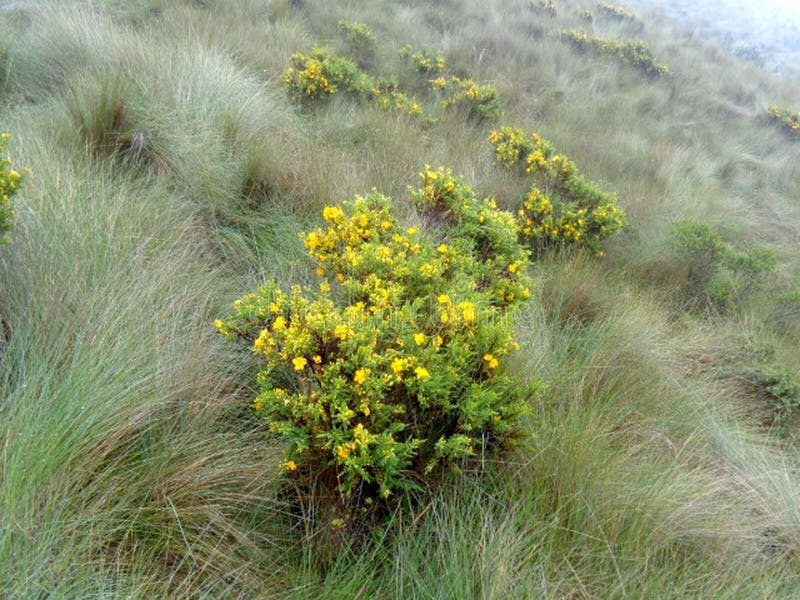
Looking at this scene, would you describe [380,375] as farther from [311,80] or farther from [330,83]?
[330,83]

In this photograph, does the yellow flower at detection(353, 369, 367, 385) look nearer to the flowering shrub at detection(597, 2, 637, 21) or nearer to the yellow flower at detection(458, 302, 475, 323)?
the yellow flower at detection(458, 302, 475, 323)

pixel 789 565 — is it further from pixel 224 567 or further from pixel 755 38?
pixel 755 38

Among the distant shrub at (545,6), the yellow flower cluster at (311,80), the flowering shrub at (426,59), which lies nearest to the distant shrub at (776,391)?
the yellow flower cluster at (311,80)

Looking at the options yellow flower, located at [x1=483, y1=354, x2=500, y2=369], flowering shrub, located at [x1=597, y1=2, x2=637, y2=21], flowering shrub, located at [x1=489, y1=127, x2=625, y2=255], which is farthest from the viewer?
flowering shrub, located at [x1=597, y1=2, x2=637, y2=21]

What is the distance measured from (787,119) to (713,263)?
786cm

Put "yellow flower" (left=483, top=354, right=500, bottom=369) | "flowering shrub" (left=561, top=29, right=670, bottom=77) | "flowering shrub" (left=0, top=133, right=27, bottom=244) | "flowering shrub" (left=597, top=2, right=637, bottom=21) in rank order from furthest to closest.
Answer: "flowering shrub" (left=597, top=2, right=637, bottom=21) < "flowering shrub" (left=561, top=29, right=670, bottom=77) < "flowering shrub" (left=0, top=133, right=27, bottom=244) < "yellow flower" (left=483, top=354, right=500, bottom=369)

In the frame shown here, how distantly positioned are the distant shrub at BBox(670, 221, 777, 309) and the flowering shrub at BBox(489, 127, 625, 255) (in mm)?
493

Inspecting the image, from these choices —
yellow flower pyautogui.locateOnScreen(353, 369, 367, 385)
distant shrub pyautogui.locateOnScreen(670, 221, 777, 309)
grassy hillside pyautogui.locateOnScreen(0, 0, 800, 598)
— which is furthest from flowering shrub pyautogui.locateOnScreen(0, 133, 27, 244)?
distant shrub pyautogui.locateOnScreen(670, 221, 777, 309)

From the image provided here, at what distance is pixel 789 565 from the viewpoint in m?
1.97

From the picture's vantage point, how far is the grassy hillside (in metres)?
1.47

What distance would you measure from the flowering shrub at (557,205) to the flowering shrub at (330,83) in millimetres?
1202

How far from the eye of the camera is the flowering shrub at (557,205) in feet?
13.0

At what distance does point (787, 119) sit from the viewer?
9.76 metres

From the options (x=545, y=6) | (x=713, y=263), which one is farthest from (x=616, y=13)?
(x=713, y=263)
